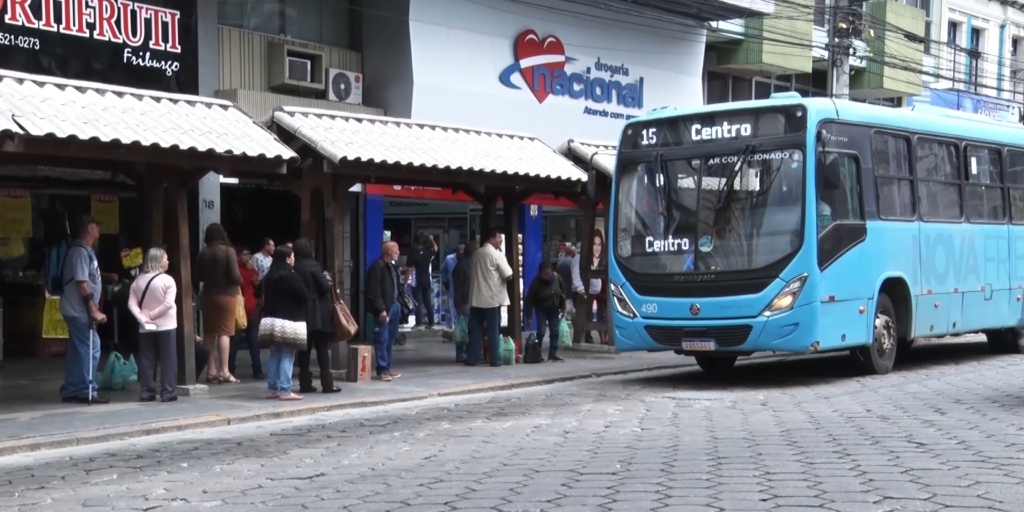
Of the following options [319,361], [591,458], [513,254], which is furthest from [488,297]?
[591,458]

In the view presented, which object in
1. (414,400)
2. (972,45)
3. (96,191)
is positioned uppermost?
(972,45)

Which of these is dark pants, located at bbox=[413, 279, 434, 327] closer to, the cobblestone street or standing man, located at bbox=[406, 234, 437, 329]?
standing man, located at bbox=[406, 234, 437, 329]

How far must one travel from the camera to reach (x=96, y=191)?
679 inches

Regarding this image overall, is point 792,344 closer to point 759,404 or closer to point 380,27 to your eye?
point 759,404

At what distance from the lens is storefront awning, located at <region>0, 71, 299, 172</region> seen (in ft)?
36.3

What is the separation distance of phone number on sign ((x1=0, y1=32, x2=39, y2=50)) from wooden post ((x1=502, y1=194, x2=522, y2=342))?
691 centimetres

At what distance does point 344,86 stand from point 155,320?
8.78 meters

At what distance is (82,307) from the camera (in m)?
12.2

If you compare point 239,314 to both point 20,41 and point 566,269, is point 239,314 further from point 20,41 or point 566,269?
point 566,269

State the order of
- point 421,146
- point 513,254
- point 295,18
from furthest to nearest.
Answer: point 295,18 < point 513,254 < point 421,146

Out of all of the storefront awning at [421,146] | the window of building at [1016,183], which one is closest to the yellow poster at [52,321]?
the storefront awning at [421,146]

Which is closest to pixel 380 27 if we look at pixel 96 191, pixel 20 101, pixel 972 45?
pixel 96 191

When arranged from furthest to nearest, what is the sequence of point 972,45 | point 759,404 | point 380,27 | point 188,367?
1. point 972,45
2. point 380,27
3. point 188,367
4. point 759,404

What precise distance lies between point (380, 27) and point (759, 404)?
11058mm
